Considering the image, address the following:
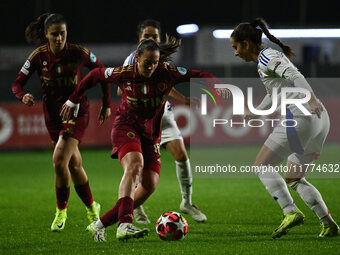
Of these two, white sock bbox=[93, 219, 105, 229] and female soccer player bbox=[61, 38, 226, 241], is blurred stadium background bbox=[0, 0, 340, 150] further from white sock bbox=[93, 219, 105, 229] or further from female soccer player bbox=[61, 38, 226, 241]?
white sock bbox=[93, 219, 105, 229]

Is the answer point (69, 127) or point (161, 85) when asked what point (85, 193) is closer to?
point (69, 127)

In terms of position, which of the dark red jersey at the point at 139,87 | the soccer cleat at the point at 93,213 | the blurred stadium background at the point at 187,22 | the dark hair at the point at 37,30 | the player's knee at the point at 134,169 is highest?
the dark hair at the point at 37,30

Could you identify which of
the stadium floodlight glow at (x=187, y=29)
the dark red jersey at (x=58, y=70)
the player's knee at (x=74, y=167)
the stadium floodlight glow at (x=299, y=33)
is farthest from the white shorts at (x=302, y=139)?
the stadium floodlight glow at (x=187, y=29)

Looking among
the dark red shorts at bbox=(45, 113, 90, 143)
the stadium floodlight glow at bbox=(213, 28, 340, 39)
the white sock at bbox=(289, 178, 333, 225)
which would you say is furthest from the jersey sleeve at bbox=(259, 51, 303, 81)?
the stadium floodlight glow at bbox=(213, 28, 340, 39)

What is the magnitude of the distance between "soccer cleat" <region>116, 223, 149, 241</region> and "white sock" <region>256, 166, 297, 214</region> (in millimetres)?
1277

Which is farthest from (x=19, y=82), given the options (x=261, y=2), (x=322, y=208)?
(x=261, y=2)

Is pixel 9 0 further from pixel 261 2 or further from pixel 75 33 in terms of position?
pixel 261 2

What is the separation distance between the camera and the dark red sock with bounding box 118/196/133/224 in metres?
5.57

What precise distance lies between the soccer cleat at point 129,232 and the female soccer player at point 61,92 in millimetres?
1408

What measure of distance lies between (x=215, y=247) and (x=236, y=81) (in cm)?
1357

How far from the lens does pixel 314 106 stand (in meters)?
5.45

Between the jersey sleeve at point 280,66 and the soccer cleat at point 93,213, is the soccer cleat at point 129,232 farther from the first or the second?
the jersey sleeve at point 280,66

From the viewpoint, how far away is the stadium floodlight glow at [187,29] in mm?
26531

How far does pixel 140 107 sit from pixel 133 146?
40cm
